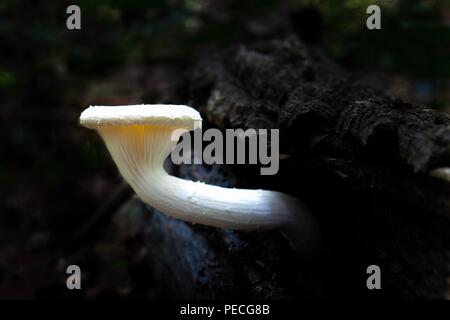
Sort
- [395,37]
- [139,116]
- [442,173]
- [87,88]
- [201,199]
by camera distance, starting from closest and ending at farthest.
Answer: [442,173] → [139,116] → [201,199] → [395,37] → [87,88]

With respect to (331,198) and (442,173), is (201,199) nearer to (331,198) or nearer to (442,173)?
(331,198)

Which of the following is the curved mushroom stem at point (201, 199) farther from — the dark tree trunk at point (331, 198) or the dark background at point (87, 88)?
the dark background at point (87, 88)

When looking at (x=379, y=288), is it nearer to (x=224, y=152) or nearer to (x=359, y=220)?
(x=359, y=220)

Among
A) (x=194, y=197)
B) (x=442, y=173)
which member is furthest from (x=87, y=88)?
(x=442, y=173)

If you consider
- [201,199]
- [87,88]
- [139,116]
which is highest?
[87,88]

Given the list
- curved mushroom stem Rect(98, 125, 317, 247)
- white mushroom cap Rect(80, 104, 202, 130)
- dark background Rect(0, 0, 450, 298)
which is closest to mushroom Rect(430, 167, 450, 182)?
curved mushroom stem Rect(98, 125, 317, 247)

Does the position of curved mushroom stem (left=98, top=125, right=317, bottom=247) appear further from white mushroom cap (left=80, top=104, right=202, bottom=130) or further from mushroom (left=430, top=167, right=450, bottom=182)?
mushroom (left=430, top=167, right=450, bottom=182)
